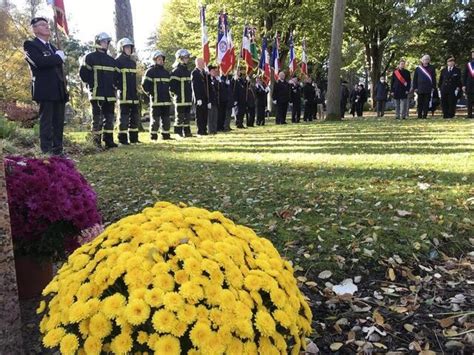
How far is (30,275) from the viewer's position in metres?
3.32

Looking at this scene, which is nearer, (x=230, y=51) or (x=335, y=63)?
(x=230, y=51)

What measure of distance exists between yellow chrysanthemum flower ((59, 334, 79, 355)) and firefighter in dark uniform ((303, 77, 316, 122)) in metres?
22.0

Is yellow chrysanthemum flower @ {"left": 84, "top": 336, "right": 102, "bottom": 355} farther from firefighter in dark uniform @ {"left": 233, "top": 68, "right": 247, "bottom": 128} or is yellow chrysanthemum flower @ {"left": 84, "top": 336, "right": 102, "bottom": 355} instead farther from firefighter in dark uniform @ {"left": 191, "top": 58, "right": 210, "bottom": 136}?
firefighter in dark uniform @ {"left": 233, "top": 68, "right": 247, "bottom": 128}

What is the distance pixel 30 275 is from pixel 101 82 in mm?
8519

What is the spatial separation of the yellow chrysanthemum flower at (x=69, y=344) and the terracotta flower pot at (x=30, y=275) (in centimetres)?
166

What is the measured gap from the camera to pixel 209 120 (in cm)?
1605

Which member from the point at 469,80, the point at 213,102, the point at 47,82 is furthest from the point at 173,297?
the point at 469,80

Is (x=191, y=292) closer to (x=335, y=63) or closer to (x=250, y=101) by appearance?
(x=250, y=101)

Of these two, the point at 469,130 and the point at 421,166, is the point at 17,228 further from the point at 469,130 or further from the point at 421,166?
the point at 469,130

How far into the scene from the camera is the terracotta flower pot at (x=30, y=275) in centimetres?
329

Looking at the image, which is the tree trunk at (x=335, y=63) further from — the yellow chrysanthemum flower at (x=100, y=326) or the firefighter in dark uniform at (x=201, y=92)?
the yellow chrysanthemum flower at (x=100, y=326)

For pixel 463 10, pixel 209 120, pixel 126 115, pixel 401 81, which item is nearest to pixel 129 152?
pixel 126 115

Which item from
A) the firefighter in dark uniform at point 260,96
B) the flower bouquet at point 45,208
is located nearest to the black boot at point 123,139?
the firefighter in dark uniform at point 260,96

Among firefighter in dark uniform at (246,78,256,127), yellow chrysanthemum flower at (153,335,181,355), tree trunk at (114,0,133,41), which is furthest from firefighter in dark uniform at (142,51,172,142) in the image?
yellow chrysanthemum flower at (153,335,181,355)
